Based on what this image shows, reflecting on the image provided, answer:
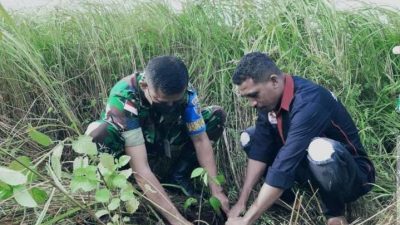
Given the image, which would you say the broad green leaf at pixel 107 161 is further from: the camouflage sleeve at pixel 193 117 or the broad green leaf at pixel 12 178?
the camouflage sleeve at pixel 193 117

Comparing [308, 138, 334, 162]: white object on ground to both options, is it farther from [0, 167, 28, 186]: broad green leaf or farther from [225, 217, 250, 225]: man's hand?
[0, 167, 28, 186]: broad green leaf

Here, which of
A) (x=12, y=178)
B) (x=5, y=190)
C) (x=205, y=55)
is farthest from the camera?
(x=205, y=55)

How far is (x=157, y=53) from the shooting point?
3895 mm

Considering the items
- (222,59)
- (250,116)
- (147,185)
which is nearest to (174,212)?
(147,185)

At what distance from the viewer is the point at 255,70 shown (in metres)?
2.88

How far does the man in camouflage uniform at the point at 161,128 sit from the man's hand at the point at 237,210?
5cm

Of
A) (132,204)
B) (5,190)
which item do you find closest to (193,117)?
(132,204)

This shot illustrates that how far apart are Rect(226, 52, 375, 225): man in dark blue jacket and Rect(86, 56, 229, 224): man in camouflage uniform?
0.26m

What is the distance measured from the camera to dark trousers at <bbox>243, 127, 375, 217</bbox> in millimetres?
2848

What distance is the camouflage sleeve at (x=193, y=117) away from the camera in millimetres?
3156

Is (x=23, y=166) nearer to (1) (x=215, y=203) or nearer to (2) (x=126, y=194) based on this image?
(2) (x=126, y=194)

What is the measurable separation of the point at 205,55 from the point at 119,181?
5.52 ft

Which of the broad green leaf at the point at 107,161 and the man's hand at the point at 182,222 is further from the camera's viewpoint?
the man's hand at the point at 182,222

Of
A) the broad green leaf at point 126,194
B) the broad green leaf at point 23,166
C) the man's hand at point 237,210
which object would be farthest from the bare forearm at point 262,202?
the broad green leaf at point 23,166
